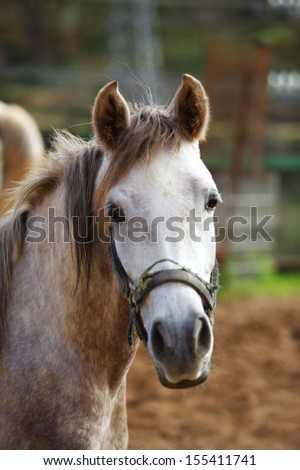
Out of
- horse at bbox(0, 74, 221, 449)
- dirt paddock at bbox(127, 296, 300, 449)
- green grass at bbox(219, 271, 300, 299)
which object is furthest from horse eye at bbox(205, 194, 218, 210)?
green grass at bbox(219, 271, 300, 299)

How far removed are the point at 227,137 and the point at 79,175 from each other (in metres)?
9.94

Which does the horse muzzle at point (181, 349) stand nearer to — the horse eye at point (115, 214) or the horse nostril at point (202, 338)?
the horse nostril at point (202, 338)

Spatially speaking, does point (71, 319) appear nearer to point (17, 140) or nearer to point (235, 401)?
point (235, 401)

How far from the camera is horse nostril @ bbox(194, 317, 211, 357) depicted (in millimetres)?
2324

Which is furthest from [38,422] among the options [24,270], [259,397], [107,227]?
[259,397]

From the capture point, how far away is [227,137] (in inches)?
491

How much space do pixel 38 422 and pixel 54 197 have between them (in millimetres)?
1005

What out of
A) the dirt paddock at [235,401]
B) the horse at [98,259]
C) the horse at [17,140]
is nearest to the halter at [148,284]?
the horse at [98,259]

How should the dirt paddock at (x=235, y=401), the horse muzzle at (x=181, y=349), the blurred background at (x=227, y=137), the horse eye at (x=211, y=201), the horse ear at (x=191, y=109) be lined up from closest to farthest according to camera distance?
the horse muzzle at (x=181, y=349) → the horse eye at (x=211, y=201) → the horse ear at (x=191, y=109) → the dirt paddock at (x=235, y=401) → the blurred background at (x=227, y=137)

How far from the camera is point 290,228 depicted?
1287 cm

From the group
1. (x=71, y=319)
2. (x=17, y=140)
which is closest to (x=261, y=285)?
(x=17, y=140)

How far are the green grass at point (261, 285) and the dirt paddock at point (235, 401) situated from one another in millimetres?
1439

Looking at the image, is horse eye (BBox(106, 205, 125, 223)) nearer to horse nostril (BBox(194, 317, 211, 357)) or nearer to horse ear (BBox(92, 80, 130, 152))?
horse ear (BBox(92, 80, 130, 152))

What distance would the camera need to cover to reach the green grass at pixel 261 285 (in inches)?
351
